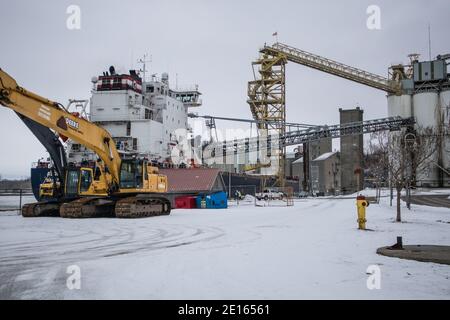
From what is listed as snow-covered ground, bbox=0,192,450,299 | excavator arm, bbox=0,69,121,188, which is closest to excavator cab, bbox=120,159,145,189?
excavator arm, bbox=0,69,121,188

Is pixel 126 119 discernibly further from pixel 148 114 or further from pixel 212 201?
pixel 212 201

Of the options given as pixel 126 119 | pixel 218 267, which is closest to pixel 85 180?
pixel 218 267

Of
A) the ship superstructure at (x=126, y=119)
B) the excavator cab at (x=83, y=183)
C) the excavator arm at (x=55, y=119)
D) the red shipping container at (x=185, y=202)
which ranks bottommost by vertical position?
the red shipping container at (x=185, y=202)

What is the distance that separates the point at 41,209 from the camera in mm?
21953

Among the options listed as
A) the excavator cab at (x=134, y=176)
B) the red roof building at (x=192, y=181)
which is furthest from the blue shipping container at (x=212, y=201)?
the excavator cab at (x=134, y=176)

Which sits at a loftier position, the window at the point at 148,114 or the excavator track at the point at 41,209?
the window at the point at 148,114

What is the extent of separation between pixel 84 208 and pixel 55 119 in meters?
5.29

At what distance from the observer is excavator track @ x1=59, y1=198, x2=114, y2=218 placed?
67.8 feet

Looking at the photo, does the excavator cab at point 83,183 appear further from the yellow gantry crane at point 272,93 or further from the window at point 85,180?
the yellow gantry crane at point 272,93

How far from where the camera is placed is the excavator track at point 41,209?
71.4 ft

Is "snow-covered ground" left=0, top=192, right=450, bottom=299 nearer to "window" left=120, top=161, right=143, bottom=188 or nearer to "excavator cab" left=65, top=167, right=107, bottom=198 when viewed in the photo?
"window" left=120, top=161, right=143, bottom=188

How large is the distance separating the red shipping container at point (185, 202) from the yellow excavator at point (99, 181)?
8.52 metres

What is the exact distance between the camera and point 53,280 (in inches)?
246
